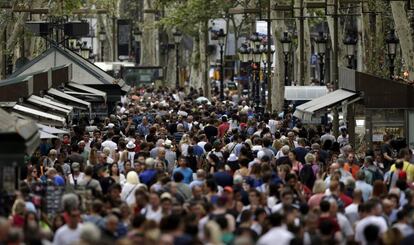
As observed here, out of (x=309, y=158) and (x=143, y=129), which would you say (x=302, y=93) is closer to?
(x=143, y=129)

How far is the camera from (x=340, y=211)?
20250 millimetres

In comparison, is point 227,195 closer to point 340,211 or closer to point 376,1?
point 340,211

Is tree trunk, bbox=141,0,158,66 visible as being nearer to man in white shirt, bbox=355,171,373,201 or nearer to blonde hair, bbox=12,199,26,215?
man in white shirt, bbox=355,171,373,201

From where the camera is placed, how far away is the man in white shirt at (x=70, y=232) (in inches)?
692

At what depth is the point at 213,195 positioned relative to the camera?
69.9 ft

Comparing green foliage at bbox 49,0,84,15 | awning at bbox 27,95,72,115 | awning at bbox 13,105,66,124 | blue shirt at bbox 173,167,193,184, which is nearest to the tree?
green foliage at bbox 49,0,84,15

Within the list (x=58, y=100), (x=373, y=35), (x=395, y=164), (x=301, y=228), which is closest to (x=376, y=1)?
(x=373, y=35)

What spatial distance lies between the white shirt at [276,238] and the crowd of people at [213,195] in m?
0.02

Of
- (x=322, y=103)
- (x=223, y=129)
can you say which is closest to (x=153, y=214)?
(x=322, y=103)

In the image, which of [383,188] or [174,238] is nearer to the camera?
[174,238]

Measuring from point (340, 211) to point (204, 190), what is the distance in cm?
216

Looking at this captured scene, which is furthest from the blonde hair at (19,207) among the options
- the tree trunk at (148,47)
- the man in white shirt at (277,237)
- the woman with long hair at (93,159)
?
the tree trunk at (148,47)

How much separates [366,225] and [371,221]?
29 cm

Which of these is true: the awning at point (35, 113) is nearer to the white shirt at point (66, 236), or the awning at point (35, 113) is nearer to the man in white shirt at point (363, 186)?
the man in white shirt at point (363, 186)
